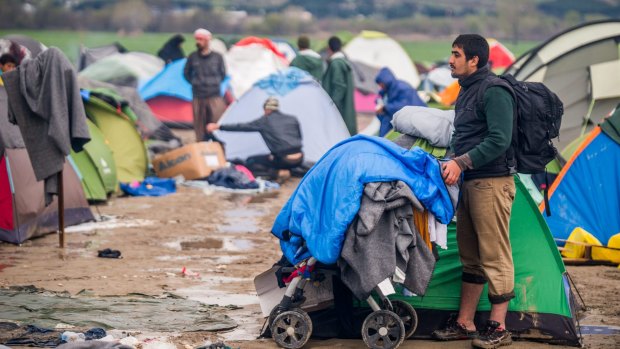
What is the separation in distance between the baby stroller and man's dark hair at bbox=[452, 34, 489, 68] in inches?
60.4

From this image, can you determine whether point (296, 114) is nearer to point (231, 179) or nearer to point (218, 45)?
point (231, 179)

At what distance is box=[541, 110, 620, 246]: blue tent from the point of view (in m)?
9.54

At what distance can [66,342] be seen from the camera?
607 cm

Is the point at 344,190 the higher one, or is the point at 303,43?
the point at 344,190

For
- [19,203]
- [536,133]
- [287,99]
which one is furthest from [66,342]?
[287,99]

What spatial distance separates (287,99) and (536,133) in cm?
1017

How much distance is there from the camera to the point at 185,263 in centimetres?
921

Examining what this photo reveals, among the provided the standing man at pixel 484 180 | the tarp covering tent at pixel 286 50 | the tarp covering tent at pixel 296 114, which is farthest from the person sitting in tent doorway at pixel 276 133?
the tarp covering tent at pixel 286 50

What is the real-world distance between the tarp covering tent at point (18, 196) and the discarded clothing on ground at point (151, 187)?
2733mm

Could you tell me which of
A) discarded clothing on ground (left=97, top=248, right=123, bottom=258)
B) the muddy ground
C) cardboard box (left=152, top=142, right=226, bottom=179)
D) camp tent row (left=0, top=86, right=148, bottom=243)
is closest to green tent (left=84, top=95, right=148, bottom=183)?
camp tent row (left=0, top=86, right=148, bottom=243)

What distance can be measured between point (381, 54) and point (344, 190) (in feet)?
73.3

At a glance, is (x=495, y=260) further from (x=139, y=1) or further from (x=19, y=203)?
(x=139, y=1)

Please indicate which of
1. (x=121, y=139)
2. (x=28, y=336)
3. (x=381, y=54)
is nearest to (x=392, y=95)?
(x=121, y=139)

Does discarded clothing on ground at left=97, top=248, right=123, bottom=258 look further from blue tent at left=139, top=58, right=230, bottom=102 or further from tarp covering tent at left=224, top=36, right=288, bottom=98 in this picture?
tarp covering tent at left=224, top=36, right=288, bottom=98
